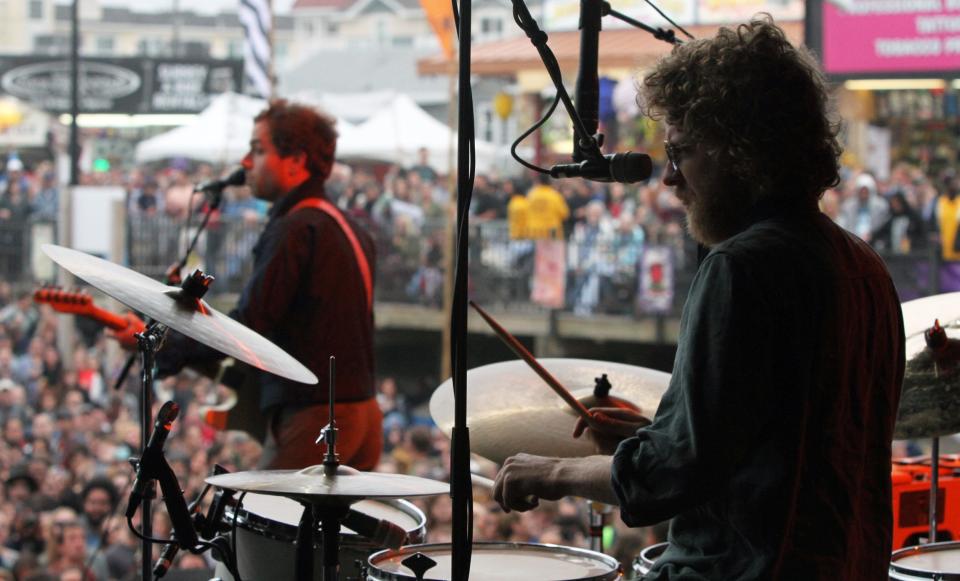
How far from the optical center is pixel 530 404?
8.39ft

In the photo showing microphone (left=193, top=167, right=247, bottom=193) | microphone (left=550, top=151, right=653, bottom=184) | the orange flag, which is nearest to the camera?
microphone (left=550, top=151, right=653, bottom=184)

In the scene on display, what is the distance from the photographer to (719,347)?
1643 mm

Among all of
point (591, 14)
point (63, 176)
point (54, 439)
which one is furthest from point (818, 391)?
point (63, 176)

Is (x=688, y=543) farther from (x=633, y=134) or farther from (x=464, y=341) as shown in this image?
(x=633, y=134)

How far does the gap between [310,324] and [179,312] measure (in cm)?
129

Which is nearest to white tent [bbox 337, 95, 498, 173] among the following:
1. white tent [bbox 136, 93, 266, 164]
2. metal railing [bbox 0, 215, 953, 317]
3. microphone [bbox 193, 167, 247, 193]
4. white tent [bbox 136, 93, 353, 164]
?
white tent [bbox 136, 93, 353, 164]

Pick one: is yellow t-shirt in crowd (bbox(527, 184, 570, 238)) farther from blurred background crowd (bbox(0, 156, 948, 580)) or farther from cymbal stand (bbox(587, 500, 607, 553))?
cymbal stand (bbox(587, 500, 607, 553))

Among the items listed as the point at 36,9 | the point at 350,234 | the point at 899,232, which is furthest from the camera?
the point at 36,9

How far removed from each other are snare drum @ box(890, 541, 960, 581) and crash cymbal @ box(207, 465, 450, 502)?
32.1 inches

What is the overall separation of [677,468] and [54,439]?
9.59m

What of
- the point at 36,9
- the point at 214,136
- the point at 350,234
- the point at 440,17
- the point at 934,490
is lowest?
the point at 934,490

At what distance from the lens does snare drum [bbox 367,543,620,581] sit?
220cm

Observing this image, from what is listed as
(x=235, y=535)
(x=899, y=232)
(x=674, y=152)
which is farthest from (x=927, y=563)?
(x=899, y=232)

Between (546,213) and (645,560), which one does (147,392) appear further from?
(546,213)
